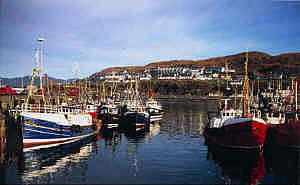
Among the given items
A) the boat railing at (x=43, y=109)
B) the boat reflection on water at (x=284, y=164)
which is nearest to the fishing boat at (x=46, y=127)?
the boat railing at (x=43, y=109)

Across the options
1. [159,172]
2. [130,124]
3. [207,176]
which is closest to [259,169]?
[207,176]

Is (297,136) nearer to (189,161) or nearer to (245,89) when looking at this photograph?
(245,89)

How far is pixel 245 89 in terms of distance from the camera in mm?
35562

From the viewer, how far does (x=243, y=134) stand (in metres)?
31.6

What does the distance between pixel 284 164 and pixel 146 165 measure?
1617cm

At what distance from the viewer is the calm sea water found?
23125 millimetres

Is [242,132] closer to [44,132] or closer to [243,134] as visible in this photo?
[243,134]

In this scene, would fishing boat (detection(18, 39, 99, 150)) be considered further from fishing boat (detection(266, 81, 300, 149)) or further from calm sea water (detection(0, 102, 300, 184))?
fishing boat (detection(266, 81, 300, 149))

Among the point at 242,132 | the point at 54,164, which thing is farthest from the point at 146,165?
the point at 242,132

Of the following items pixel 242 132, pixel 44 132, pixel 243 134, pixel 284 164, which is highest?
pixel 242 132

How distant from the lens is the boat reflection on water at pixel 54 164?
2305 centimetres

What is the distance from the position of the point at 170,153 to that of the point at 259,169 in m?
11.4

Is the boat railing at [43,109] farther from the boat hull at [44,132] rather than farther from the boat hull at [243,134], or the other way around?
the boat hull at [243,134]

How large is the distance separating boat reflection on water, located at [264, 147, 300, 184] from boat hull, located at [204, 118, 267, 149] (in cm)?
245
